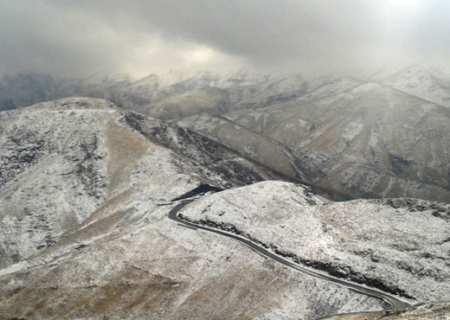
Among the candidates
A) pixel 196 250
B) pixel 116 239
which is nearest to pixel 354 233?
pixel 196 250

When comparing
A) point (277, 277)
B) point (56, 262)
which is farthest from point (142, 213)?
point (277, 277)

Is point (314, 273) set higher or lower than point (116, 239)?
higher

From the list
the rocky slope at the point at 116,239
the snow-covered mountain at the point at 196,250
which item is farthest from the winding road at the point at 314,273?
the rocky slope at the point at 116,239

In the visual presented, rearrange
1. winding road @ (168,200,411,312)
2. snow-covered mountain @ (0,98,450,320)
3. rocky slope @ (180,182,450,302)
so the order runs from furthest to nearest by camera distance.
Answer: snow-covered mountain @ (0,98,450,320)
rocky slope @ (180,182,450,302)
winding road @ (168,200,411,312)

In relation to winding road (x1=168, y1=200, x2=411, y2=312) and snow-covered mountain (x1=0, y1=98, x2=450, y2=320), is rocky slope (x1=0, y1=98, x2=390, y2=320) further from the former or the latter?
winding road (x1=168, y1=200, x2=411, y2=312)

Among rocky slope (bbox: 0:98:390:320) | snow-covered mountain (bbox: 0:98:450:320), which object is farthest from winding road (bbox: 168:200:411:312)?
rocky slope (bbox: 0:98:390:320)

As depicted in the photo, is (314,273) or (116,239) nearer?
(314,273)

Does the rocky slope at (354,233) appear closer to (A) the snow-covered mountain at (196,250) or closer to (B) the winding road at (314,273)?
(A) the snow-covered mountain at (196,250)

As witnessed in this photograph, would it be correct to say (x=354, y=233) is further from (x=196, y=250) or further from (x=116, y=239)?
(x=116, y=239)
